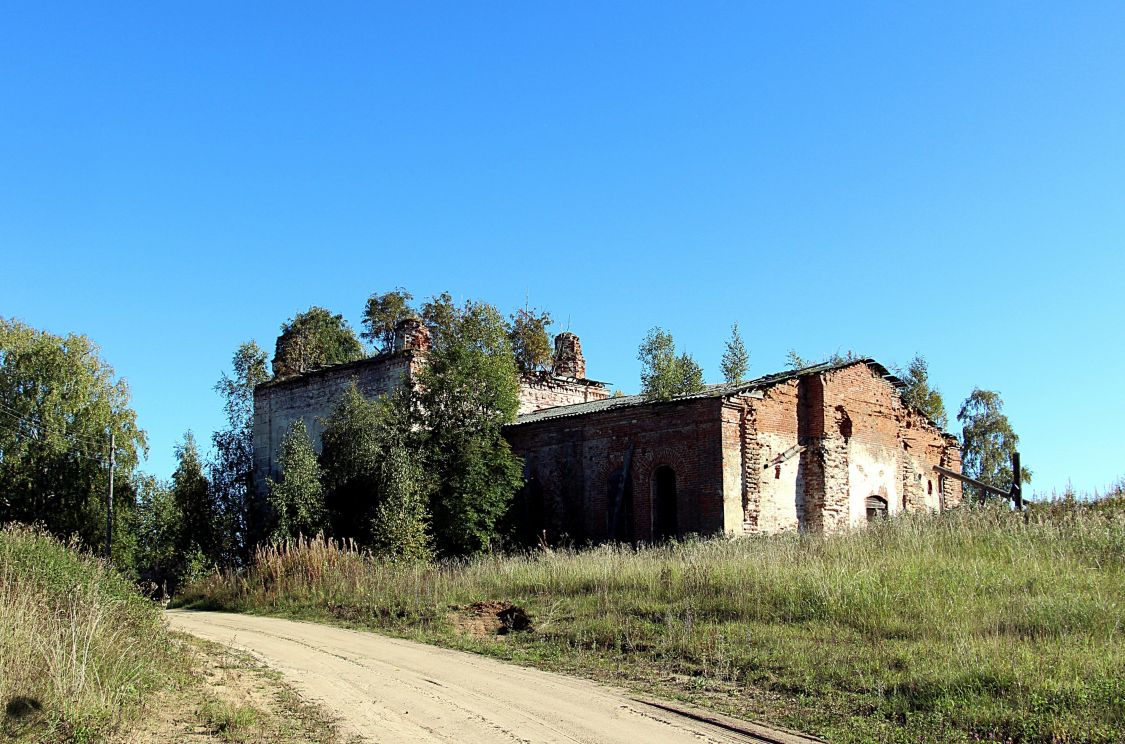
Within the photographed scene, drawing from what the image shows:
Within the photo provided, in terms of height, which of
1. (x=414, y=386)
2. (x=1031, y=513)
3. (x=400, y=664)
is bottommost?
(x=400, y=664)

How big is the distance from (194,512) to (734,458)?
17408 millimetres

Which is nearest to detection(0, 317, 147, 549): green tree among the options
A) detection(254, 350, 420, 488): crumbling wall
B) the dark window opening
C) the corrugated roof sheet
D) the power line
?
the power line

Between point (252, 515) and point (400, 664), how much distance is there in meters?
18.6

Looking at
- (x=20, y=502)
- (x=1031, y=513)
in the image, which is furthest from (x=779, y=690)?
(x=20, y=502)

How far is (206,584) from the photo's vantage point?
23.2 m

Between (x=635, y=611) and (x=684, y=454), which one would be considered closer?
(x=635, y=611)

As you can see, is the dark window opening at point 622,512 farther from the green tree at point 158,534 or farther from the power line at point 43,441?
the power line at point 43,441

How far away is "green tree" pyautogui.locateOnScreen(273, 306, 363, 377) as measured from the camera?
36812mm

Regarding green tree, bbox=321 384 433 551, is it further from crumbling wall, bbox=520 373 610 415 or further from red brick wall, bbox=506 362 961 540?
crumbling wall, bbox=520 373 610 415

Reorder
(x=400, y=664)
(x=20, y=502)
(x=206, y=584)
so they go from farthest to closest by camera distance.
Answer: (x=20, y=502)
(x=206, y=584)
(x=400, y=664)

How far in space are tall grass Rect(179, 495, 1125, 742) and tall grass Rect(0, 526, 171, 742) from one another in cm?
515

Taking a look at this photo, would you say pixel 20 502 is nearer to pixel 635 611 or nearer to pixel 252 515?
pixel 252 515

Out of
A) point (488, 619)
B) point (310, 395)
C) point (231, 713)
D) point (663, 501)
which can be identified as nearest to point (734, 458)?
point (663, 501)

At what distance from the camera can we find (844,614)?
1323 cm
